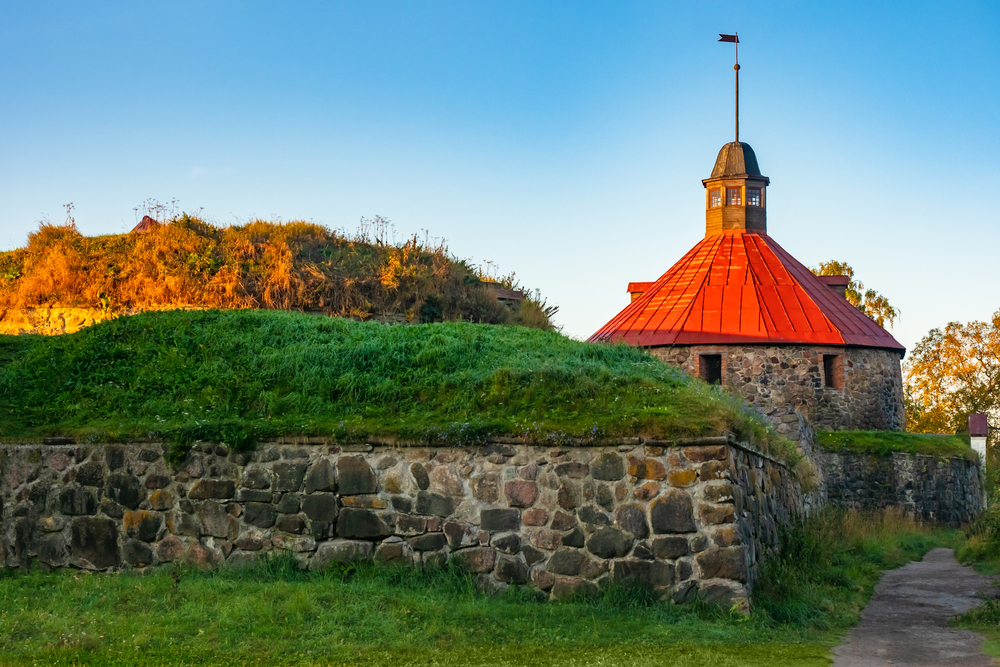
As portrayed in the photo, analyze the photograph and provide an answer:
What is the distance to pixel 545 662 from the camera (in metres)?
7.10

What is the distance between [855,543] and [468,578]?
8003 millimetres

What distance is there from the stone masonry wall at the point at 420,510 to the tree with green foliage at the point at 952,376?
109 ft

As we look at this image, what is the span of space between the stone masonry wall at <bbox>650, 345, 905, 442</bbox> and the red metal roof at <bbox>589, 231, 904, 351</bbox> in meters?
0.30

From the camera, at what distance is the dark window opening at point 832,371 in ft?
82.1

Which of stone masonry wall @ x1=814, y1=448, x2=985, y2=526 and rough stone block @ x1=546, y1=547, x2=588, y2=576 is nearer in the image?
rough stone block @ x1=546, y1=547, x2=588, y2=576

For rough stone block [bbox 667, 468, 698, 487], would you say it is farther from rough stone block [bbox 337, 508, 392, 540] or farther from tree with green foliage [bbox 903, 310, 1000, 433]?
tree with green foliage [bbox 903, 310, 1000, 433]

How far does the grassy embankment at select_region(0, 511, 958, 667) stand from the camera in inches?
279

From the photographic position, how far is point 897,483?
21.7 meters

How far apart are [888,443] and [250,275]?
14.6m

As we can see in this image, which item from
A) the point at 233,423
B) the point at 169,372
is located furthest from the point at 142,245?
the point at 233,423

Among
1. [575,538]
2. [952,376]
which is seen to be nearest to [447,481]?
[575,538]

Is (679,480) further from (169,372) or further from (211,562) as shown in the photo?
(169,372)

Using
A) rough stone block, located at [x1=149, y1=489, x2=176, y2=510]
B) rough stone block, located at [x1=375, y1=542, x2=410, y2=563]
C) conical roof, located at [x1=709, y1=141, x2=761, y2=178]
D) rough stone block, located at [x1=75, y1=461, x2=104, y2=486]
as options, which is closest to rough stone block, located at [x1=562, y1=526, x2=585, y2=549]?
rough stone block, located at [x1=375, y1=542, x2=410, y2=563]

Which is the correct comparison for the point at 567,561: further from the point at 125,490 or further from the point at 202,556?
the point at 125,490
